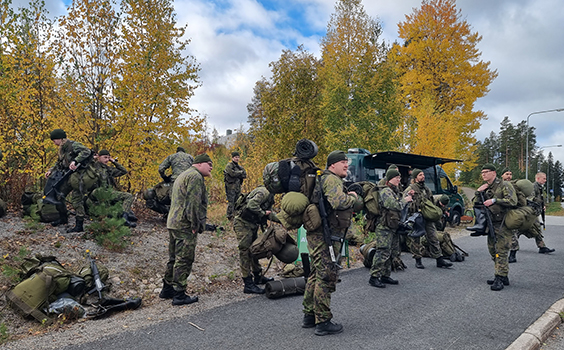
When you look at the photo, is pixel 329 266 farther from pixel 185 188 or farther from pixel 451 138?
pixel 451 138

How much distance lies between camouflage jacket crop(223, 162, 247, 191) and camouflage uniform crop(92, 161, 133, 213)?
3001 millimetres

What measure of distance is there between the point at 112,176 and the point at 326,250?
18.9 ft

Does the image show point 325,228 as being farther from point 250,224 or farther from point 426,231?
point 426,231

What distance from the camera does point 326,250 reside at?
3963 millimetres

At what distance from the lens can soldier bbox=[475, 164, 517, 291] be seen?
5797 mm

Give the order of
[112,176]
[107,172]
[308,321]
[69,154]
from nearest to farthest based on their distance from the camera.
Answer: [308,321]
[69,154]
[107,172]
[112,176]

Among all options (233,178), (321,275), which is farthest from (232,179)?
(321,275)

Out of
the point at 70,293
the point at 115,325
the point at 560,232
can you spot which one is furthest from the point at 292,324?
the point at 560,232

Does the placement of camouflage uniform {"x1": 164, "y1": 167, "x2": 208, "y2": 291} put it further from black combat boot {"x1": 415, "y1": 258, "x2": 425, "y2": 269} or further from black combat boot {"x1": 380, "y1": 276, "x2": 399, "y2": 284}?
black combat boot {"x1": 415, "y1": 258, "x2": 425, "y2": 269}

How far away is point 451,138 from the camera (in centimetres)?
1658

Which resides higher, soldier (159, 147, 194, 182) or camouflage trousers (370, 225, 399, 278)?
soldier (159, 147, 194, 182)

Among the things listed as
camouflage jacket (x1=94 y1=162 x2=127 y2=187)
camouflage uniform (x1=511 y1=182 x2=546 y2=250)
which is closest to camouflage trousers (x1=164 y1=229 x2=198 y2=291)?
camouflage jacket (x1=94 y1=162 x2=127 y2=187)

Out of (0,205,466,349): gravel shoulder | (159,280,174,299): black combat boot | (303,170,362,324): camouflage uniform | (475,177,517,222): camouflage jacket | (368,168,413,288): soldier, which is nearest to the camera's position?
(303,170,362,324): camouflage uniform

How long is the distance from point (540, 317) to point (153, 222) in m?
7.82
